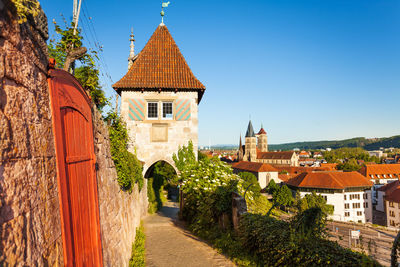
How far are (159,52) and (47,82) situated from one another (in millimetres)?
13201

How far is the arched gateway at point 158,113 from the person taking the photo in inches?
503

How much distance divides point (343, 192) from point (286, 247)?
59.8 meters

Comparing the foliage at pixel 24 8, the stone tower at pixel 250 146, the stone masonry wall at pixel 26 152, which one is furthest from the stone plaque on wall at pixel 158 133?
the stone tower at pixel 250 146

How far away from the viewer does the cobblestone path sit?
730 centimetres

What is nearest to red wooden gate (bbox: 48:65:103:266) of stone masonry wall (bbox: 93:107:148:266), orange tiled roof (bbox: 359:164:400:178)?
stone masonry wall (bbox: 93:107:148:266)

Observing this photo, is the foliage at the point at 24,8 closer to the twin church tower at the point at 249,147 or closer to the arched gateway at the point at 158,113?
the arched gateway at the point at 158,113

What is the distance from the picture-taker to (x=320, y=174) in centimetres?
5997

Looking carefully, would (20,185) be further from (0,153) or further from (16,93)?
(16,93)

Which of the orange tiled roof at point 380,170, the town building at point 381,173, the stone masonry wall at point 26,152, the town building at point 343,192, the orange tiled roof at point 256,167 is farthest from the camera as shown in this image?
the orange tiled roof at point 380,170

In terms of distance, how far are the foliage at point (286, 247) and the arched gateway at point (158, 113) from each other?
620cm

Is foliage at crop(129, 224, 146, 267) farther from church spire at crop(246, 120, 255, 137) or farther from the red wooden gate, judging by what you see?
church spire at crop(246, 120, 255, 137)

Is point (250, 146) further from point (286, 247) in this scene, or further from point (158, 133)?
point (286, 247)

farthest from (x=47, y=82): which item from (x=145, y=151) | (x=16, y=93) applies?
(x=145, y=151)

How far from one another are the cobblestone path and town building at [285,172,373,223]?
5425 cm
